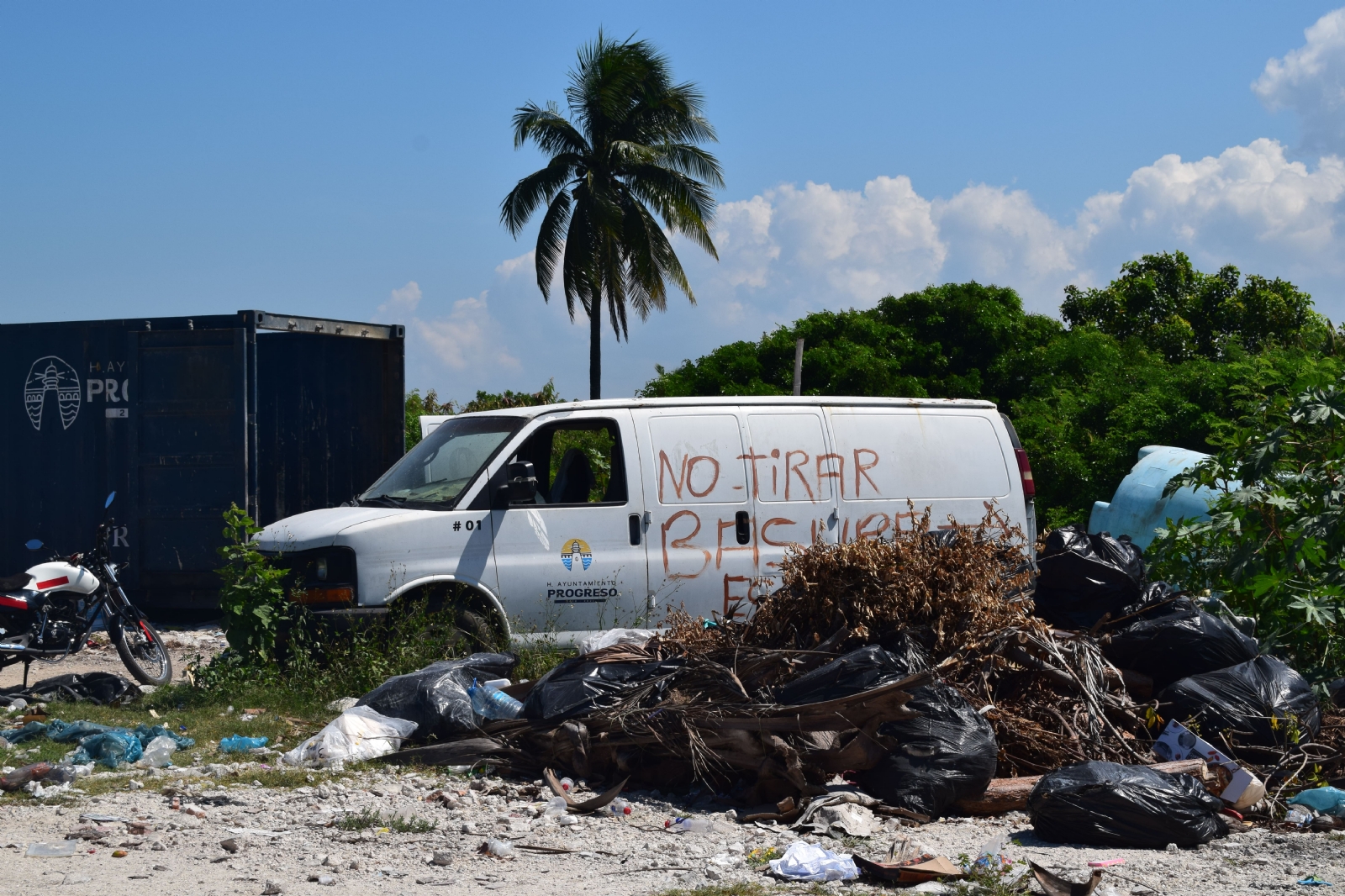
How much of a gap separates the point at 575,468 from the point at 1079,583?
10.9 feet

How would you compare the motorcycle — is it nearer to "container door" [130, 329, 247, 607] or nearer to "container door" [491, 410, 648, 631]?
"container door" [130, 329, 247, 607]

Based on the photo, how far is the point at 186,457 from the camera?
34.8ft

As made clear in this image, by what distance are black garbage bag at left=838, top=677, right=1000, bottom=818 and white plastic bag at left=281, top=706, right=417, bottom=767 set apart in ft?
7.95

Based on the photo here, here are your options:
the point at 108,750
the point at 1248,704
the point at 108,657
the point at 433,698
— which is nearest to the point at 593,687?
the point at 433,698

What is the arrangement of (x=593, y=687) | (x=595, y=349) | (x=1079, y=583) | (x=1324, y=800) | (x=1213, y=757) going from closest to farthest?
(x=1324, y=800) → (x=1213, y=757) → (x=593, y=687) → (x=1079, y=583) → (x=595, y=349)

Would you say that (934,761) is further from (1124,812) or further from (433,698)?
(433,698)

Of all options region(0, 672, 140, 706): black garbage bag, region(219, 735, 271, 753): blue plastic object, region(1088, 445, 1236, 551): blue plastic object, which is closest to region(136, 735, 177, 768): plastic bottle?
region(219, 735, 271, 753): blue plastic object

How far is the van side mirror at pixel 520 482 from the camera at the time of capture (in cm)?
749

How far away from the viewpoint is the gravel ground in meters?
4.27

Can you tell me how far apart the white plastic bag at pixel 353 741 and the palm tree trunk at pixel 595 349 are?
21.9 m

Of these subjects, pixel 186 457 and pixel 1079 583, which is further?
pixel 186 457

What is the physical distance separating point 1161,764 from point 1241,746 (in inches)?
22.1

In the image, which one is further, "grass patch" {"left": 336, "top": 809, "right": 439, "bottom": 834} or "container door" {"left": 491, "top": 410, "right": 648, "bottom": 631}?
"container door" {"left": 491, "top": 410, "right": 648, "bottom": 631}

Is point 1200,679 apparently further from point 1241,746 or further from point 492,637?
point 492,637
